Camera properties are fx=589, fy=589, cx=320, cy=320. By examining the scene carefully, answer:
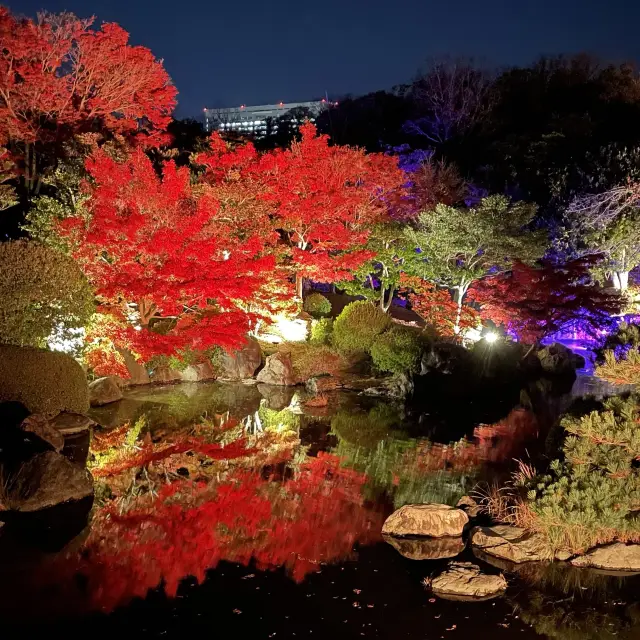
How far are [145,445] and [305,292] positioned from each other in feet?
50.6

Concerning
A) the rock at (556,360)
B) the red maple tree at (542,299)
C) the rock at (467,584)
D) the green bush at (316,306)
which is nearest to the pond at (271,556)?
the rock at (467,584)

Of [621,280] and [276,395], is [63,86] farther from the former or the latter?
[621,280]

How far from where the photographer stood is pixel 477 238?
1958 centimetres

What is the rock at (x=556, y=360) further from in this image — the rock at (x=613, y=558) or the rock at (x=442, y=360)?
the rock at (x=613, y=558)

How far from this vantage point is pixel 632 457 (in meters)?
7.18

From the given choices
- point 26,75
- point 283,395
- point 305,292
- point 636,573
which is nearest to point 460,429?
point 283,395

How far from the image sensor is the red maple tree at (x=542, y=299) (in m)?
19.3

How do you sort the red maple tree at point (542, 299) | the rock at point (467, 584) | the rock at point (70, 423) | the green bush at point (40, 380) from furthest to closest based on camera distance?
the red maple tree at point (542, 299) → the rock at point (70, 423) → the green bush at point (40, 380) → the rock at point (467, 584)

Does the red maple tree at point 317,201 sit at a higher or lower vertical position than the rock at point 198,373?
higher

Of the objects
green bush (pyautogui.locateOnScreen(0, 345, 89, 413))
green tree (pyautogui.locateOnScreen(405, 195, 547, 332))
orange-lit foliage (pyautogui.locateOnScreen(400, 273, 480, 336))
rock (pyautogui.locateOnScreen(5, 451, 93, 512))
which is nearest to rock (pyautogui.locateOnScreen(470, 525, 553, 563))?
rock (pyautogui.locateOnScreen(5, 451, 93, 512))

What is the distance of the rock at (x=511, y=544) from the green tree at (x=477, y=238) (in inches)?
532

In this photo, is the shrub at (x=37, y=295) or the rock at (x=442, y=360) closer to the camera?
the shrub at (x=37, y=295)

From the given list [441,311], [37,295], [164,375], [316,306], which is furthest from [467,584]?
[316,306]

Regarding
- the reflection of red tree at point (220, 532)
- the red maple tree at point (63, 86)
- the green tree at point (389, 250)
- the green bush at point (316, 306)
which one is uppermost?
the red maple tree at point (63, 86)
